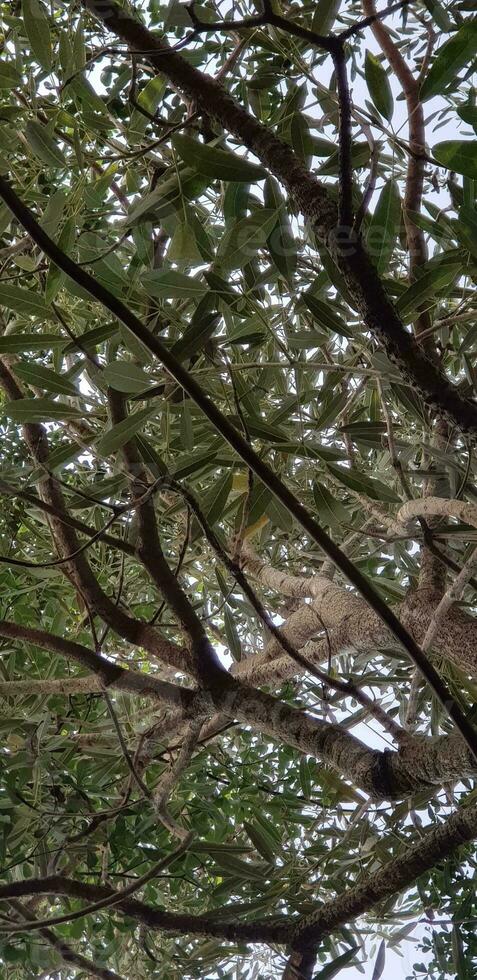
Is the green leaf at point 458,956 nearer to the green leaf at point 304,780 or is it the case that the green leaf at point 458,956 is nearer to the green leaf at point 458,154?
the green leaf at point 304,780

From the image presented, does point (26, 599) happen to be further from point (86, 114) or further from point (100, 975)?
point (86, 114)

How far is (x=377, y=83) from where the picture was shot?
0.59 metres

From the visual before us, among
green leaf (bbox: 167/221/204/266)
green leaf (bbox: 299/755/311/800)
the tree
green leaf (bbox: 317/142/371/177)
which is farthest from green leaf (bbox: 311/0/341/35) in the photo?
green leaf (bbox: 299/755/311/800)

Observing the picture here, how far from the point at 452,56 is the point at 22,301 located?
38cm

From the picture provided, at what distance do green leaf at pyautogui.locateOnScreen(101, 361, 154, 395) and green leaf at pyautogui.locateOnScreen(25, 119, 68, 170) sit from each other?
259 millimetres

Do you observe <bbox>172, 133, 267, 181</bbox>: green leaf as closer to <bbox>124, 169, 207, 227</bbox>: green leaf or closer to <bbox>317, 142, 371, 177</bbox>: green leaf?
<bbox>124, 169, 207, 227</bbox>: green leaf

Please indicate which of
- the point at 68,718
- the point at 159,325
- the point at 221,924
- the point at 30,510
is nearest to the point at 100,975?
the point at 221,924

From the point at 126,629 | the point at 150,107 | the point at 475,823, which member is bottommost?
the point at 475,823

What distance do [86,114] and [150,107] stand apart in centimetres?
9

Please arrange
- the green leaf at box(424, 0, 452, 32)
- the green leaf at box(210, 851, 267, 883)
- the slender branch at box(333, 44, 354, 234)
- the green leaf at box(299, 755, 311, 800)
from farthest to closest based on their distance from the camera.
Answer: the green leaf at box(299, 755, 311, 800) < the green leaf at box(210, 851, 267, 883) < the green leaf at box(424, 0, 452, 32) < the slender branch at box(333, 44, 354, 234)

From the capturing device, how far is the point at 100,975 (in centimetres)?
91

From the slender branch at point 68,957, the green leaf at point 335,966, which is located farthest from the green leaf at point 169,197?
the slender branch at point 68,957

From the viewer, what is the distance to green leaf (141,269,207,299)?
1.90 feet

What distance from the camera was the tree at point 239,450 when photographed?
1.84 feet
